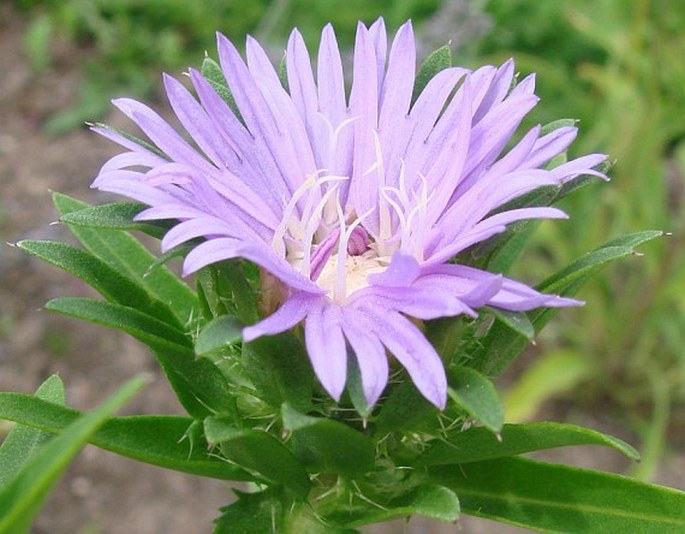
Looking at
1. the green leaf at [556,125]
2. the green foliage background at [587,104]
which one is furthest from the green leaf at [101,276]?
the green foliage background at [587,104]

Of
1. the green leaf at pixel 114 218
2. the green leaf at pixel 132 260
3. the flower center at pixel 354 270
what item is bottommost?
the flower center at pixel 354 270

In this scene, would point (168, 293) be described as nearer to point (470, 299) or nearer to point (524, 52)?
point (470, 299)

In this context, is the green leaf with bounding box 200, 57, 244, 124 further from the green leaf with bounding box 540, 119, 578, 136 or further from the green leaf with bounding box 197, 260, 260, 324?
the green leaf with bounding box 540, 119, 578, 136

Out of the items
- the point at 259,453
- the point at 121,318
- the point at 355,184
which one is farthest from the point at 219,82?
the point at 259,453

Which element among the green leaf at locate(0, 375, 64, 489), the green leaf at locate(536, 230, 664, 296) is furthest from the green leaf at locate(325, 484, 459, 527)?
the green leaf at locate(0, 375, 64, 489)

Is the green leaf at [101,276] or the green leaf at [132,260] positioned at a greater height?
the green leaf at [132,260]

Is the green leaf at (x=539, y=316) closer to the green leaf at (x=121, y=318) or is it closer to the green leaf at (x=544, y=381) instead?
the green leaf at (x=121, y=318)

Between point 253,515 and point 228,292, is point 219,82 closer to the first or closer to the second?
point 228,292
